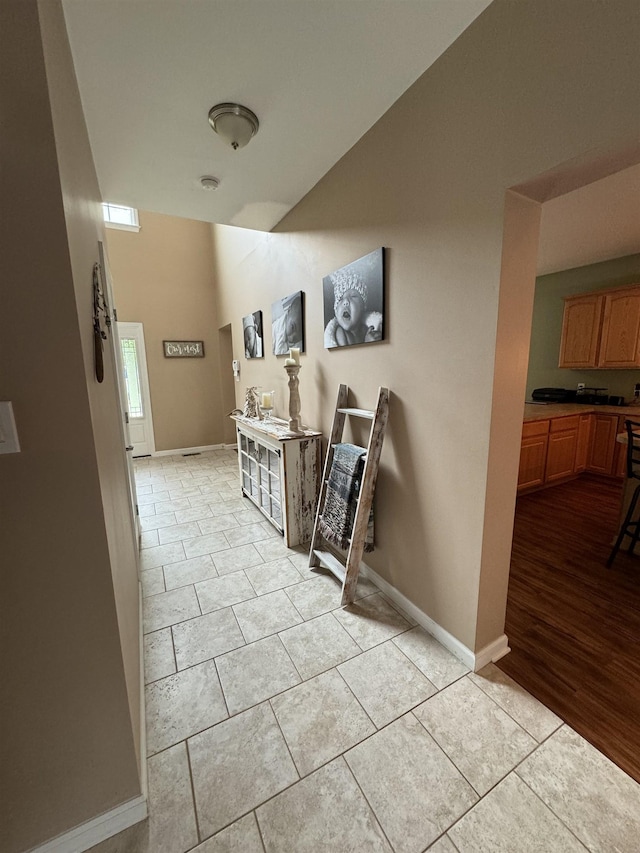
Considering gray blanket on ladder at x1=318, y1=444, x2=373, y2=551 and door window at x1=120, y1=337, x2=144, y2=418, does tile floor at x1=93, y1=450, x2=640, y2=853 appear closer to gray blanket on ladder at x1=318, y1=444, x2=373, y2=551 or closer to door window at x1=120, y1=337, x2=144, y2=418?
gray blanket on ladder at x1=318, y1=444, x2=373, y2=551

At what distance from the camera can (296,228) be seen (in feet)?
8.95

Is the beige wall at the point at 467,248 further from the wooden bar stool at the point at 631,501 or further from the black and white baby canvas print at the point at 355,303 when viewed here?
the wooden bar stool at the point at 631,501

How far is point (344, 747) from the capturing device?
1.26m

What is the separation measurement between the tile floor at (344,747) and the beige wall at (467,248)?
0.33 meters

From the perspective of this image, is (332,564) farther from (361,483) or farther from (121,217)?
(121,217)

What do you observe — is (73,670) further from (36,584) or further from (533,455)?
(533,455)

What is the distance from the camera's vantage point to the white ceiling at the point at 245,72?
4.04 ft

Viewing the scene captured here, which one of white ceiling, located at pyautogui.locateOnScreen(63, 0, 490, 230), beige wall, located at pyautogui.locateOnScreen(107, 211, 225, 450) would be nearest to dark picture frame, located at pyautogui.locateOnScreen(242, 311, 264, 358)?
beige wall, located at pyautogui.locateOnScreen(107, 211, 225, 450)

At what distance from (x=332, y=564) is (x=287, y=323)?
199 cm

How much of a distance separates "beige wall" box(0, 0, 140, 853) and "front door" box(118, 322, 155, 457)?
177 inches

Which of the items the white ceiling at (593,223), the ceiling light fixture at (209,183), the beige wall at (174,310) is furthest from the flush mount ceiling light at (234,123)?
the beige wall at (174,310)

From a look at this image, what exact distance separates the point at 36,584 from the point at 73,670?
282mm

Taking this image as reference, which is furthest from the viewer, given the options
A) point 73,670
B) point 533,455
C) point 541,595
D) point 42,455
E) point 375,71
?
point 533,455

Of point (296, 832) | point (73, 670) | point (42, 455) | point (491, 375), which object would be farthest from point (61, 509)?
point (491, 375)
